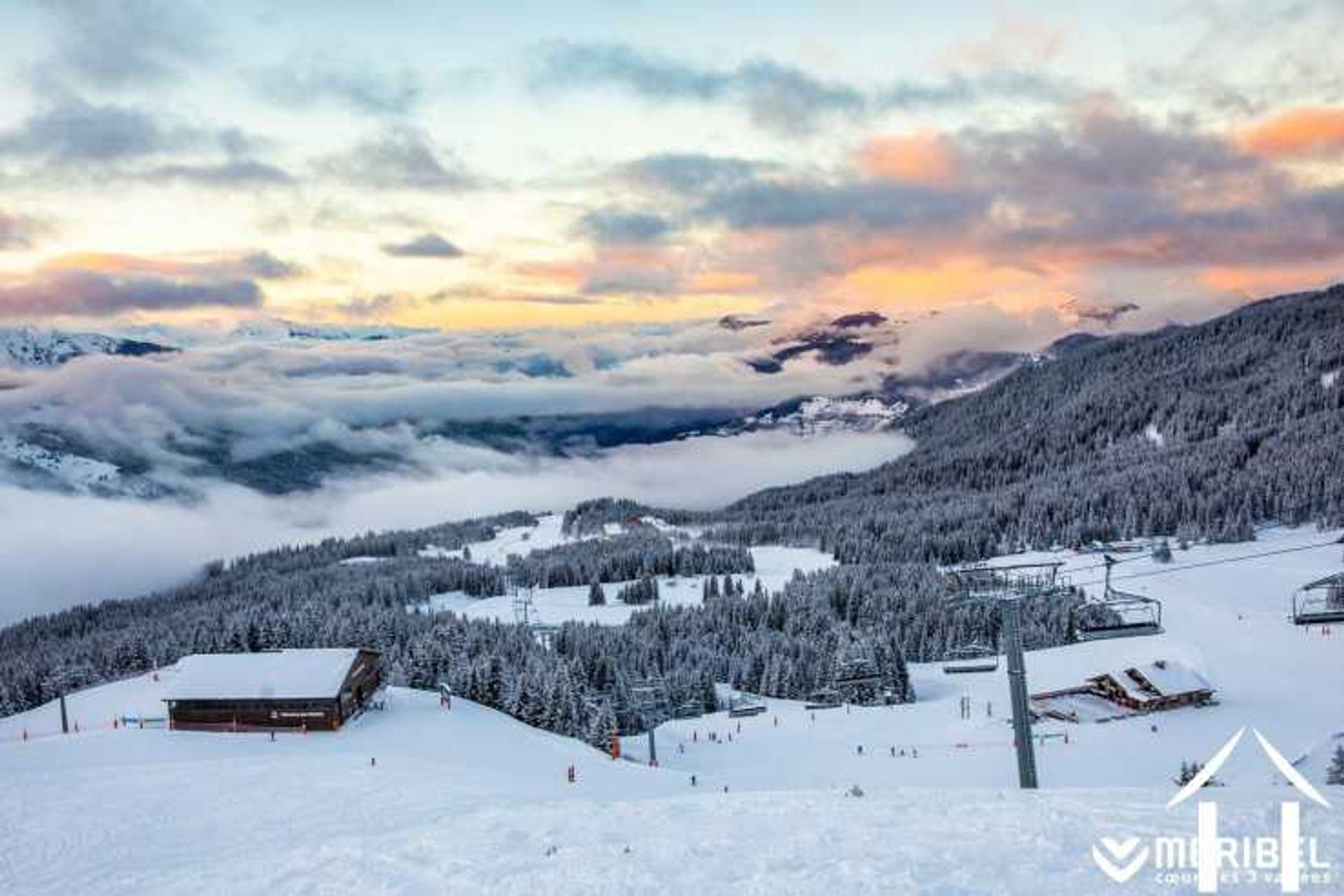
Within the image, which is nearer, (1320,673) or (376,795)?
(376,795)

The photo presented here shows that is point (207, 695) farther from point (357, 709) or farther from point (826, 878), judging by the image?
point (826, 878)

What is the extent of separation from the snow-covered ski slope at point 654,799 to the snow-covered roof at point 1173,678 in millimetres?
2467

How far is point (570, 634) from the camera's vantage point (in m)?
122

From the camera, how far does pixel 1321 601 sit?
81.8m

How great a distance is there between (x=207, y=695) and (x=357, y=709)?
10.2m

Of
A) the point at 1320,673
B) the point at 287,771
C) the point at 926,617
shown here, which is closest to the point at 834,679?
the point at 926,617

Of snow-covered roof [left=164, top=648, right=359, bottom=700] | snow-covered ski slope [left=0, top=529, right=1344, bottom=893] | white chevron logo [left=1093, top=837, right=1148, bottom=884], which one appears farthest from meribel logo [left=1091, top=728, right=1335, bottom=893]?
snow-covered roof [left=164, top=648, right=359, bottom=700]

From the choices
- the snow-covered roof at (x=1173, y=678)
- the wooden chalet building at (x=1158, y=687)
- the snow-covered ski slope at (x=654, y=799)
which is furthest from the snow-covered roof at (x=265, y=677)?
the snow-covered roof at (x=1173, y=678)

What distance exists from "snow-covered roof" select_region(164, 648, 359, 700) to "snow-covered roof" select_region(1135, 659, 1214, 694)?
62.0 meters

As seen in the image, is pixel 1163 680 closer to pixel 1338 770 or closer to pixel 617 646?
pixel 1338 770

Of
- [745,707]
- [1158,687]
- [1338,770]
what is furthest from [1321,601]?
[745,707]

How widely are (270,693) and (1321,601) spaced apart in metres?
80.0

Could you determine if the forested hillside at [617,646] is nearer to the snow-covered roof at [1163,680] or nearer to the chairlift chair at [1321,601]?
the snow-covered roof at [1163,680]

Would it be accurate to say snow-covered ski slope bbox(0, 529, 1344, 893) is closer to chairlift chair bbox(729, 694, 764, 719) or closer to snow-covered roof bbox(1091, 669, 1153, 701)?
chairlift chair bbox(729, 694, 764, 719)
